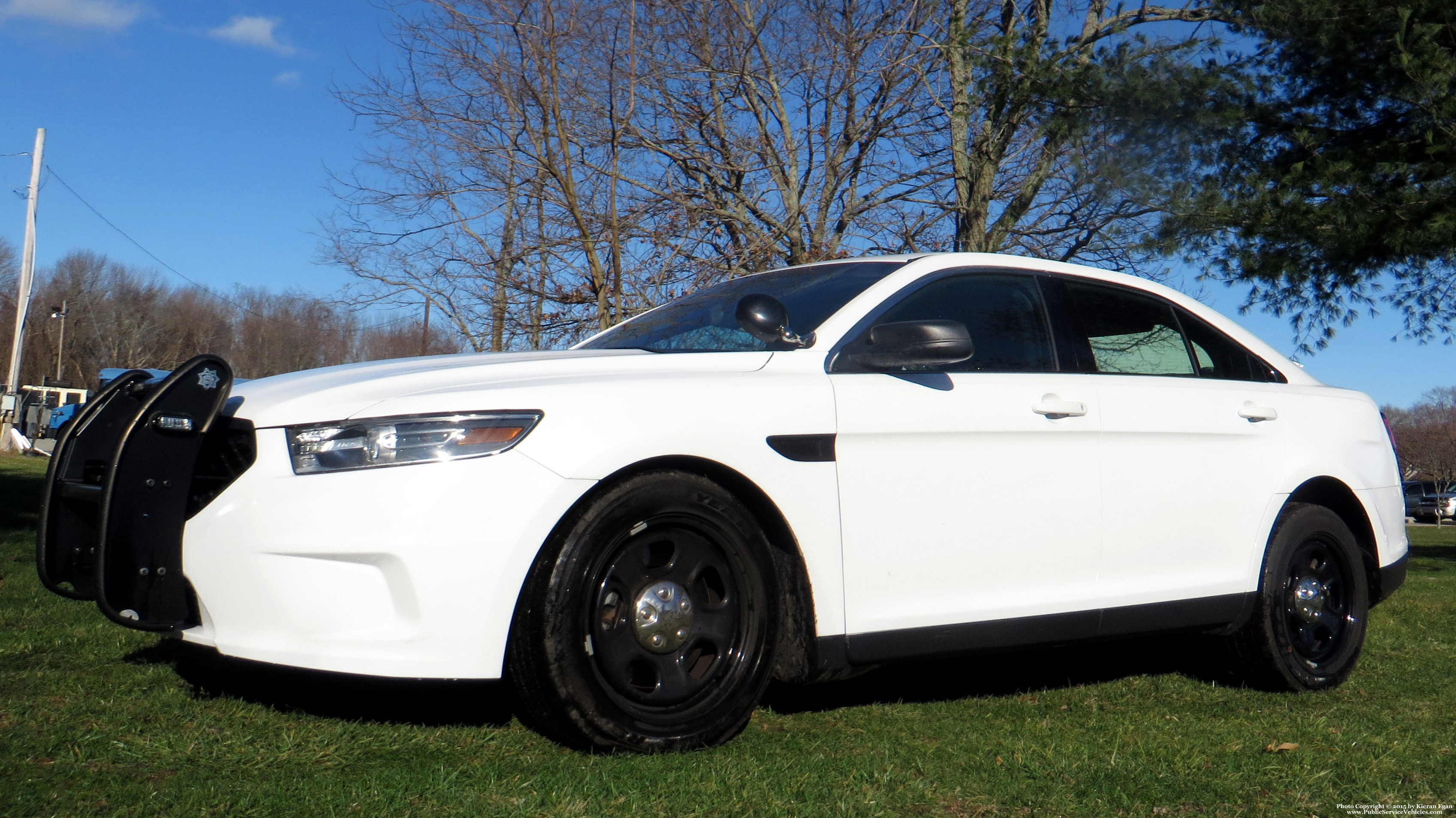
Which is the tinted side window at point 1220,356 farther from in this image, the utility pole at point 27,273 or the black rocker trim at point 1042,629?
the utility pole at point 27,273

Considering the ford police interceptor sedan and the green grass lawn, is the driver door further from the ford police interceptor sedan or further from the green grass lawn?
the green grass lawn

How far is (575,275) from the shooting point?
40.1 feet

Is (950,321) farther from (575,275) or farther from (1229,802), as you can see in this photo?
(575,275)

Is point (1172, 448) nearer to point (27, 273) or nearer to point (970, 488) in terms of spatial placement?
point (970, 488)

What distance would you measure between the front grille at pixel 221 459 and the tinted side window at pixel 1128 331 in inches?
112

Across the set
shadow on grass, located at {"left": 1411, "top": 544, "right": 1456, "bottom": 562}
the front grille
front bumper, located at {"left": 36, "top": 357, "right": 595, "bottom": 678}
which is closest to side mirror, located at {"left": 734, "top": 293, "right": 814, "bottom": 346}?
front bumper, located at {"left": 36, "top": 357, "right": 595, "bottom": 678}

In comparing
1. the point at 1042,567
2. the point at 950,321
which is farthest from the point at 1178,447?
the point at 950,321

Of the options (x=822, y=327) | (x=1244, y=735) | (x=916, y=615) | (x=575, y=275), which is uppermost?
(x=575, y=275)

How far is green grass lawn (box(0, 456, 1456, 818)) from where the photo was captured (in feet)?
9.19

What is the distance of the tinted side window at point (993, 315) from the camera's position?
4.02 m

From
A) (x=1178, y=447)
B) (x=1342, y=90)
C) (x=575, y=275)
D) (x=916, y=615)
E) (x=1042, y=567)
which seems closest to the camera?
(x=916, y=615)

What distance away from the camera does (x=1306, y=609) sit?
4.73m

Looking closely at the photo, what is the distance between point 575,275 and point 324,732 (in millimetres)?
9209

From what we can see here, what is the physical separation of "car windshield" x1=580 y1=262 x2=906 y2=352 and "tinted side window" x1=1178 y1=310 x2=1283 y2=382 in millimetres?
1420
